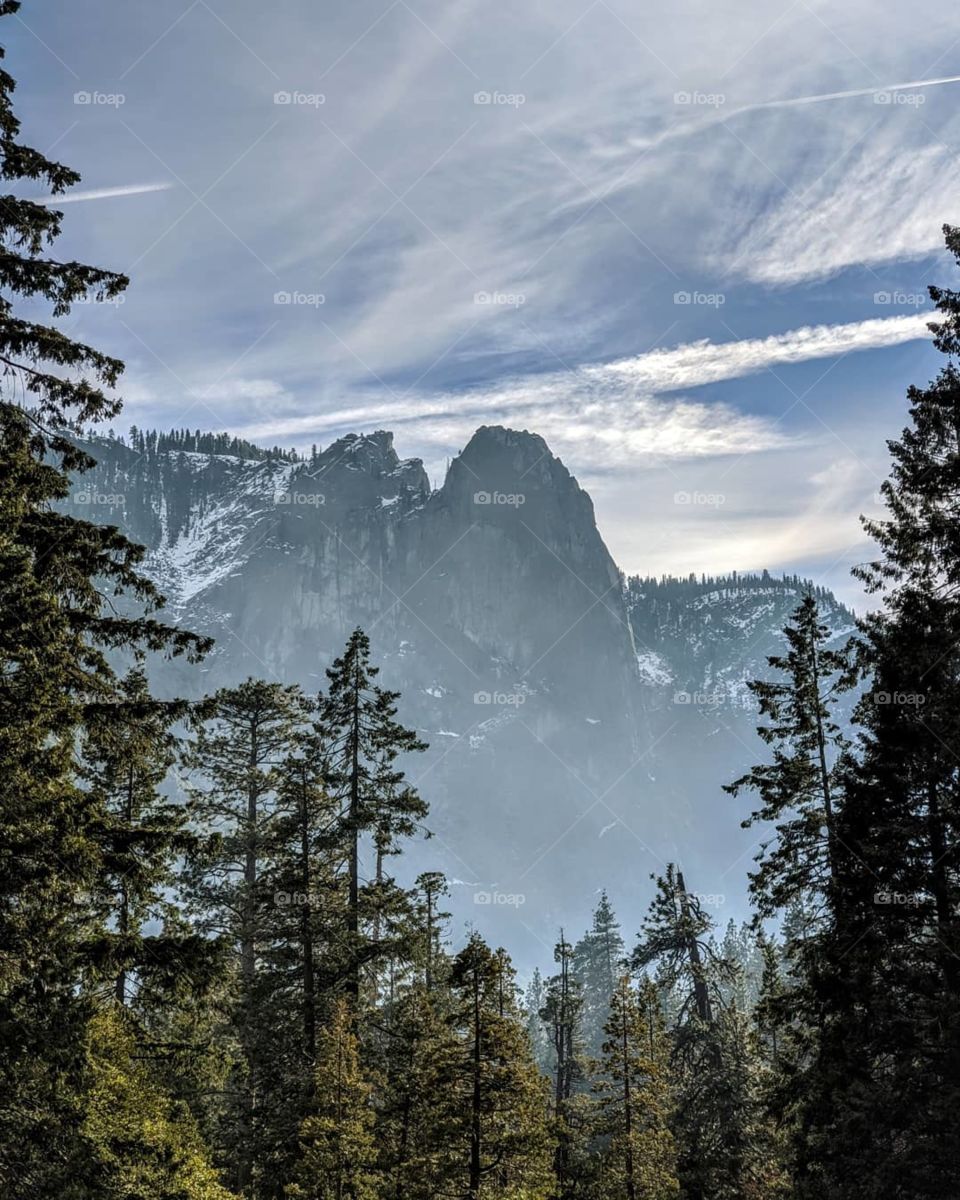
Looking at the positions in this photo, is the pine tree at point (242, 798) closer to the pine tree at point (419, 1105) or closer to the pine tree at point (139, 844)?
the pine tree at point (419, 1105)

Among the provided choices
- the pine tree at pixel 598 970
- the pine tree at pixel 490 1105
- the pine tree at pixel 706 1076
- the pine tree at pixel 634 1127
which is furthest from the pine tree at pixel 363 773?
the pine tree at pixel 598 970

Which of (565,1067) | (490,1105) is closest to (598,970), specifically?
(565,1067)

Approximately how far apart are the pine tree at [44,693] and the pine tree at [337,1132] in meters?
6.55

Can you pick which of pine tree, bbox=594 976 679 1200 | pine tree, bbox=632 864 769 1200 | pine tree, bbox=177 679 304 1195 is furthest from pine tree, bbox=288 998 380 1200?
pine tree, bbox=632 864 769 1200

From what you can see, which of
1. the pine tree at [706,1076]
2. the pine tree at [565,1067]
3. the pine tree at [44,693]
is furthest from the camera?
the pine tree at [565,1067]

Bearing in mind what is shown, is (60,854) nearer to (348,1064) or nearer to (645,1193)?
(348,1064)

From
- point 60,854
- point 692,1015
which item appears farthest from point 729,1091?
point 60,854

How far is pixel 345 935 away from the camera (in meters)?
18.5

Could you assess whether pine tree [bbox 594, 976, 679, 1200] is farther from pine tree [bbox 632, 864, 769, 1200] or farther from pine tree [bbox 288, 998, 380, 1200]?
pine tree [bbox 288, 998, 380, 1200]

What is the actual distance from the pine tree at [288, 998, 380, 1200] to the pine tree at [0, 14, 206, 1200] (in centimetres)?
655

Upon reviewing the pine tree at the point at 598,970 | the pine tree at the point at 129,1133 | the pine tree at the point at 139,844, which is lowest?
the pine tree at the point at 598,970

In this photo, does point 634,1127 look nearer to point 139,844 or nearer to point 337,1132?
point 337,1132

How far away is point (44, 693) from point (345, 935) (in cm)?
1139

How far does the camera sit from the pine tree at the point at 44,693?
883 cm
